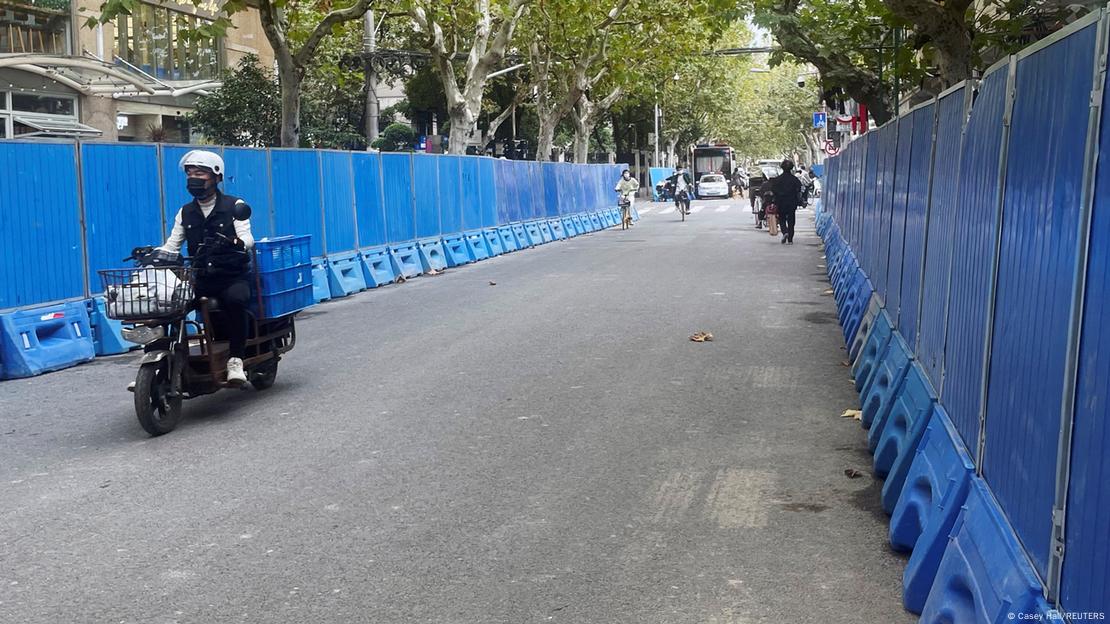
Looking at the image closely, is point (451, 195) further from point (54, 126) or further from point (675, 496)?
point (675, 496)

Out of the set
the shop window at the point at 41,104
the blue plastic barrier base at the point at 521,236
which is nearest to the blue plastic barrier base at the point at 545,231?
the blue plastic barrier base at the point at 521,236

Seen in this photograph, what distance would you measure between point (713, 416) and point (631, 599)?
143 inches

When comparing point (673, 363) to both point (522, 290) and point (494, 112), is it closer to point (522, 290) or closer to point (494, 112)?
point (522, 290)

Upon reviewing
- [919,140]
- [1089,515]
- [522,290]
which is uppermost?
[919,140]

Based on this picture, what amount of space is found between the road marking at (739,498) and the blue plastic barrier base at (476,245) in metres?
17.2

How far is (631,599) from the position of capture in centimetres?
478

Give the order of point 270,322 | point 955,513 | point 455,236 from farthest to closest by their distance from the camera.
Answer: point 455,236 → point 270,322 → point 955,513

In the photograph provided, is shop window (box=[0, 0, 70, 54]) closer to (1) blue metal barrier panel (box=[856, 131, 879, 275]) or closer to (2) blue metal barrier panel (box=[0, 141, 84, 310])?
(2) blue metal barrier panel (box=[0, 141, 84, 310])

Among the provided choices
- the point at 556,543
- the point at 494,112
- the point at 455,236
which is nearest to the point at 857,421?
the point at 556,543

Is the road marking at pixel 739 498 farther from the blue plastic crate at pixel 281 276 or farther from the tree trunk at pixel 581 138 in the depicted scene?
the tree trunk at pixel 581 138

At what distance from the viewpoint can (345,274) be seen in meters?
17.7

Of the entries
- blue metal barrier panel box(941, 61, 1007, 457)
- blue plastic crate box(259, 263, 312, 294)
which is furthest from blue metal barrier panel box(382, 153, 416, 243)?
blue metal barrier panel box(941, 61, 1007, 457)

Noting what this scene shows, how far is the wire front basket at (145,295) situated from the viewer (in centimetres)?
788

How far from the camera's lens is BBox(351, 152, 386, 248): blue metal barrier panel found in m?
18.8
